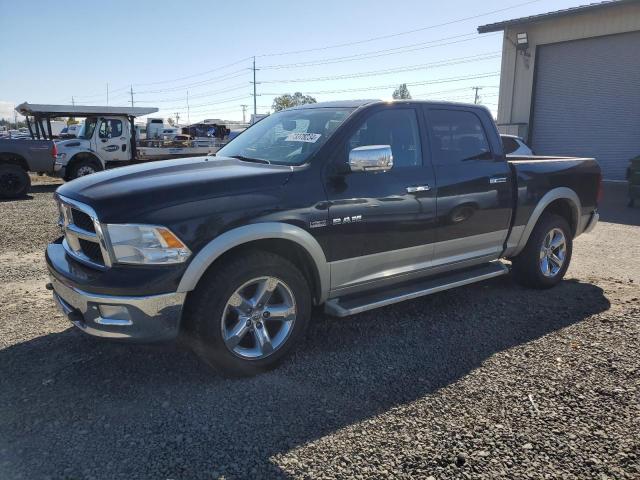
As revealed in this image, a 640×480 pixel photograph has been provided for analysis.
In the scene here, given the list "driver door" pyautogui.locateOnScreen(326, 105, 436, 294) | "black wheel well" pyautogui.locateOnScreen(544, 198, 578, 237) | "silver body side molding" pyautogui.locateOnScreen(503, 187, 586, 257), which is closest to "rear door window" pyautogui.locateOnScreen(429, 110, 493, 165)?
"driver door" pyautogui.locateOnScreen(326, 105, 436, 294)

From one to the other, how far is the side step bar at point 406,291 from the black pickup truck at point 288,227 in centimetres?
2

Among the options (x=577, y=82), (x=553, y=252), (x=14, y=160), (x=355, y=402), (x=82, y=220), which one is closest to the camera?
(x=355, y=402)

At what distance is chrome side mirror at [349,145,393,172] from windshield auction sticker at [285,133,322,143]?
42 cm

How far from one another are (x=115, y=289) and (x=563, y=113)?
56.7ft

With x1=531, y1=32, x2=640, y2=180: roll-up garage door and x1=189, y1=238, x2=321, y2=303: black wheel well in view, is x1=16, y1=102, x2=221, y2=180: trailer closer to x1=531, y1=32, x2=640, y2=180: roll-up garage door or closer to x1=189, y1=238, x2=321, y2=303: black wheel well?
x1=531, y1=32, x2=640, y2=180: roll-up garage door

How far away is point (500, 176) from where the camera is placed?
16.0 feet

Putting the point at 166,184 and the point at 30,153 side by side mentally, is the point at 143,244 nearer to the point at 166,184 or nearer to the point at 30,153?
the point at 166,184

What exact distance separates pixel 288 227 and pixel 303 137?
94 cm

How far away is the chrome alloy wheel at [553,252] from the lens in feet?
18.2

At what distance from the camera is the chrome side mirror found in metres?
3.62

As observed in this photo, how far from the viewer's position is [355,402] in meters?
3.28

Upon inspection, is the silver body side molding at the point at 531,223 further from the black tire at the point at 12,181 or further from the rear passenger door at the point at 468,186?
the black tire at the point at 12,181

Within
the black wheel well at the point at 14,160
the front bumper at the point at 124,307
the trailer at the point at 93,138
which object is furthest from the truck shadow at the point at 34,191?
the front bumper at the point at 124,307

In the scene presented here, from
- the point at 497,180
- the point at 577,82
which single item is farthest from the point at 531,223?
the point at 577,82
